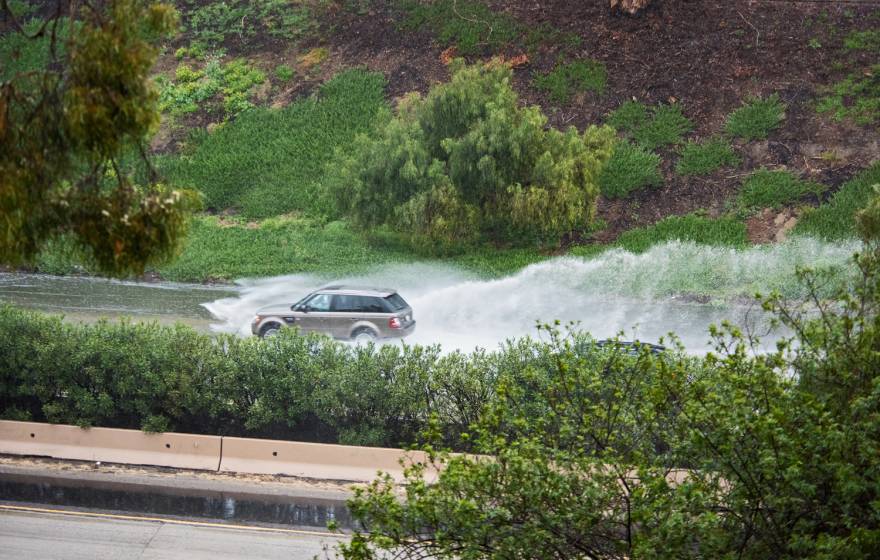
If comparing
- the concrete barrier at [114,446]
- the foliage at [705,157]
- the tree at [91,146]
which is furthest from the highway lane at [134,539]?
the foliage at [705,157]

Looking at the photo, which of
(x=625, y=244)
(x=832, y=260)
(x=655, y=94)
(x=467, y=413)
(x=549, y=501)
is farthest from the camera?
(x=655, y=94)

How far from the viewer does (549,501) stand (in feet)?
29.2

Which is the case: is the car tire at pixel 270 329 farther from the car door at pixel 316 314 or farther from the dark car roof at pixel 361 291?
the dark car roof at pixel 361 291

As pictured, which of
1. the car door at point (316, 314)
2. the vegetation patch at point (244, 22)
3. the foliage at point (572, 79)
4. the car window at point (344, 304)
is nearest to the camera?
the car window at point (344, 304)

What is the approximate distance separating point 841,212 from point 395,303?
48.2 ft

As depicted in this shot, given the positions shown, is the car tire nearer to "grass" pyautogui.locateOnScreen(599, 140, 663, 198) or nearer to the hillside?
the hillside

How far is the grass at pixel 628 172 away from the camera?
31391 millimetres

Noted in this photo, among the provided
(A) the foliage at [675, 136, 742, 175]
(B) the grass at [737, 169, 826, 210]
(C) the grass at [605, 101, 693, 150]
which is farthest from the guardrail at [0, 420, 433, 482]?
(C) the grass at [605, 101, 693, 150]

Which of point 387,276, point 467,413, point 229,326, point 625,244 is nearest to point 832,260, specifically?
point 625,244

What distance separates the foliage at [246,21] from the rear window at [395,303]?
2005 centimetres

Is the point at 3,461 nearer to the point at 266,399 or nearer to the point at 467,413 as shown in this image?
the point at 266,399

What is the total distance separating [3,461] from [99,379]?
7.40 ft

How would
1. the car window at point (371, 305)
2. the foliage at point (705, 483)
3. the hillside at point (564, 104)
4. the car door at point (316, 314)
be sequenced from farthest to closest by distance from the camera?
the hillside at point (564, 104) < the car door at point (316, 314) < the car window at point (371, 305) < the foliage at point (705, 483)

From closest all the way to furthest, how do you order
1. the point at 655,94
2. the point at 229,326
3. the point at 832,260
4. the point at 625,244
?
the point at 229,326 → the point at 832,260 → the point at 625,244 → the point at 655,94
